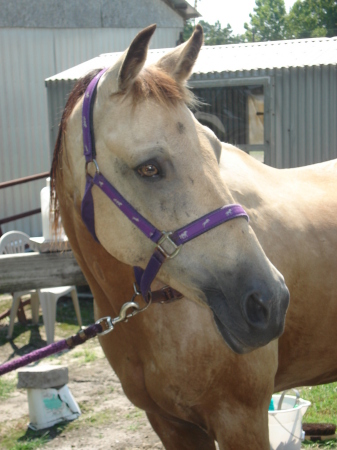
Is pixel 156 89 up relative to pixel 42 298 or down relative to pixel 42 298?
up

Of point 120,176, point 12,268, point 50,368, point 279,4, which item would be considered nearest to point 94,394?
point 50,368

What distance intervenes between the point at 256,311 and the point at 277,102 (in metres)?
5.28

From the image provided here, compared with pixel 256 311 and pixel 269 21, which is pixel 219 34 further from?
pixel 256 311

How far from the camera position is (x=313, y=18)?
38500 mm

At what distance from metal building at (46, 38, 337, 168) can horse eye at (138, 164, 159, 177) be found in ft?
16.4

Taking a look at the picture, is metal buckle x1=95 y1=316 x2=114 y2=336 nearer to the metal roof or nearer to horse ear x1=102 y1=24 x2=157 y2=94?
horse ear x1=102 y1=24 x2=157 y2=94

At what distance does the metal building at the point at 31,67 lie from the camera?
34.0 feet

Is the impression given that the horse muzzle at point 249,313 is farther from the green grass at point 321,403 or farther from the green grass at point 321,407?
the green grass at point 321,403

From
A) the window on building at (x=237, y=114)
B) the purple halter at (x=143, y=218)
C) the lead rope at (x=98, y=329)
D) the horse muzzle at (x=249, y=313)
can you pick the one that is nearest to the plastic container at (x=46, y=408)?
the lead rope at (x=98, y=329)

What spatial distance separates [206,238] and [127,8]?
11.4m

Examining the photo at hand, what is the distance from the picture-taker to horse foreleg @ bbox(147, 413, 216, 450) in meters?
2.40

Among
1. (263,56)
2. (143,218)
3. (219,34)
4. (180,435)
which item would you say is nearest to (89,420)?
(180,435)

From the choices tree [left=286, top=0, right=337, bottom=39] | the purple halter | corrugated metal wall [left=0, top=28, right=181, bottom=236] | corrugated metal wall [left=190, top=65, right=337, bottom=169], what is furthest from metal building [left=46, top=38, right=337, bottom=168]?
tree [left=286, top=0, right=337, bottom=39]

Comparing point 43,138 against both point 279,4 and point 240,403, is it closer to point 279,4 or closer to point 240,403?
point 240,403
